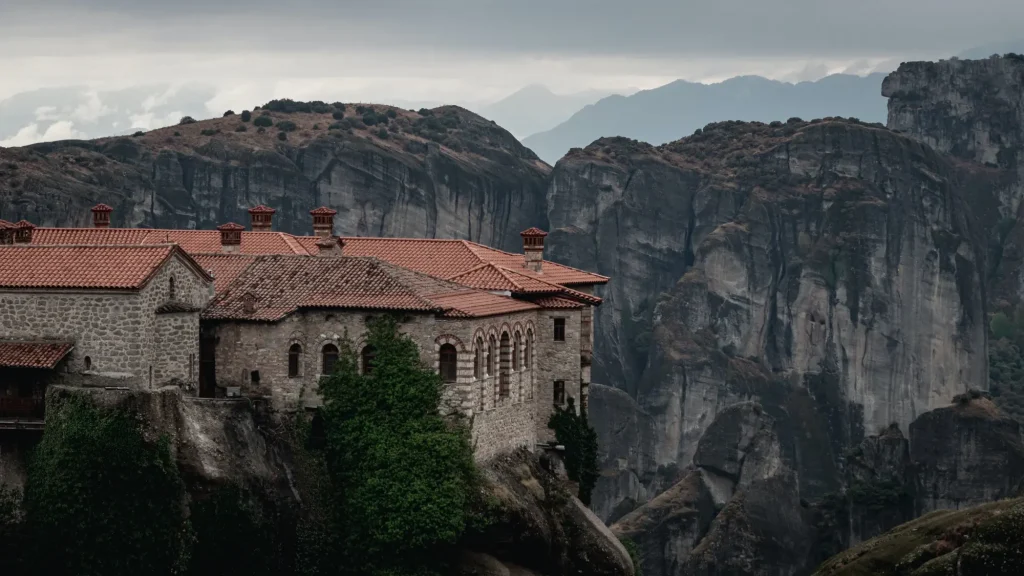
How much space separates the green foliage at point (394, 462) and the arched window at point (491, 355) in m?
2.85

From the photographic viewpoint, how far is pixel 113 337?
64625 mm

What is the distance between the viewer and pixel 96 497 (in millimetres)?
63375

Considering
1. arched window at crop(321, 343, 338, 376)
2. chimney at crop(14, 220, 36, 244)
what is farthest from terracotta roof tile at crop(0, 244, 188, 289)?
chimney at crop(14, 220, 36, 244)

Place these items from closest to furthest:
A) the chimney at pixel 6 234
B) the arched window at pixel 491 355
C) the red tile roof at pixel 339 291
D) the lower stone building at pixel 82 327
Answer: the lower stone building at pixel 82 327 < the red tile roof at pixel 339 291 < the arched window at pixel 491 355 < the chimney at pixel 6 234

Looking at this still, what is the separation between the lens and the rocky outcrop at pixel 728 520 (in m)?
162

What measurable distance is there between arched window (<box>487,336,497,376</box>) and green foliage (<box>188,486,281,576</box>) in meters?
9.27

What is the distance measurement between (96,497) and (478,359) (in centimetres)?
1324

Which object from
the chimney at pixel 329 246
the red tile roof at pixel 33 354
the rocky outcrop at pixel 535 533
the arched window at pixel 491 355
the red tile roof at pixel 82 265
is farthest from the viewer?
the chimney at pixel 329 246

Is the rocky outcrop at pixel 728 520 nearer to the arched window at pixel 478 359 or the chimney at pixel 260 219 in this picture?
the chimney at pixel 260 219

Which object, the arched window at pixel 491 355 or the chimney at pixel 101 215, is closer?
the arched window at pixel 491 355

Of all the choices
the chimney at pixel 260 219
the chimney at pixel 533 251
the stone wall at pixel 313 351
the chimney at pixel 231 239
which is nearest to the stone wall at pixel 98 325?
the stone wall at pixel 313 351

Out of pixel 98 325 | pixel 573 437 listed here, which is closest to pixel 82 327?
pixel 98 325

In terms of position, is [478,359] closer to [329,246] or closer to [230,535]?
[230,535]

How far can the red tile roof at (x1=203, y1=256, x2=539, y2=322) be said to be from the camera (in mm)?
69125
